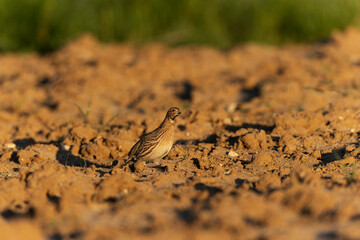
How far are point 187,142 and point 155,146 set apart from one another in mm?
913

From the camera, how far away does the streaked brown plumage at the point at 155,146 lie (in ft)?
18.4

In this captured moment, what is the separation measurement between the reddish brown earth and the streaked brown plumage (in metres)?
0.14

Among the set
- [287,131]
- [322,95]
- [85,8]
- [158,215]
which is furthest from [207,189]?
[85,8]

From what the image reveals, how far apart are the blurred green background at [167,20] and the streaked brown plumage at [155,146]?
5638mm

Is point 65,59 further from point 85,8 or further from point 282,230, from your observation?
point 282,230

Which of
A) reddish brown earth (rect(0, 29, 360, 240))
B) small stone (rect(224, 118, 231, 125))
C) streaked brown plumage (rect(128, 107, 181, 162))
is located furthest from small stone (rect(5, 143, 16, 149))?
small stone (rect(224, 118, 231, 125))

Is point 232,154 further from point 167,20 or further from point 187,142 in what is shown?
point 167,20

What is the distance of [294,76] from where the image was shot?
8.48 meters

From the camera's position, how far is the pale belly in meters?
5.59

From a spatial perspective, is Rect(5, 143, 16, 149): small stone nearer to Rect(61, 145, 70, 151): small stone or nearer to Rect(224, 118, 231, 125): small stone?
Rect(61, 145, 70, 151): small stone

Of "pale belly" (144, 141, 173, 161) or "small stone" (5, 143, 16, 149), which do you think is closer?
"pale belly" (144, 141, 173, 161)

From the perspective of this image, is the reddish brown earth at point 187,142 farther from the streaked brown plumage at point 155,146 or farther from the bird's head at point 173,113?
the bird's head at point 173,113

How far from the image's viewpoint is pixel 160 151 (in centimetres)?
559

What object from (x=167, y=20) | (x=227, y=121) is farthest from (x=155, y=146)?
(x=167, y=20)
